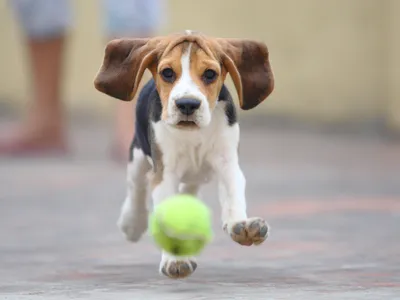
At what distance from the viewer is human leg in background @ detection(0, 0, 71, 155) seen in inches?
356

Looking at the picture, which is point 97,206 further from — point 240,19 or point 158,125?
point 240,19

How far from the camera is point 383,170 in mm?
8227

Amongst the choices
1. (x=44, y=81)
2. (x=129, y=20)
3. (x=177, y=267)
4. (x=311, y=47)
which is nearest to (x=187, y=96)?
(x=177, y=267)

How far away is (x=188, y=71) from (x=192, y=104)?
0.44ft

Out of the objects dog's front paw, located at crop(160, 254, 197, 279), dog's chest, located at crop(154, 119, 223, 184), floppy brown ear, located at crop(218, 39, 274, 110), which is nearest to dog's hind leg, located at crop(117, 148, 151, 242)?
dog's chest, located at crop(154, 119, 223, 184)

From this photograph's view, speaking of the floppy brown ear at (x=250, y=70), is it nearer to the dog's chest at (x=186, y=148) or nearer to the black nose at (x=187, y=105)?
the dog's chest at (x=186, y=148)

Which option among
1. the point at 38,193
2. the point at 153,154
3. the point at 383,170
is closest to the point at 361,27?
the point at 383,170

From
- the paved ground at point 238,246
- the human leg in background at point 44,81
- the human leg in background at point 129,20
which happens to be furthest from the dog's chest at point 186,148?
the human leg in background at point 44,81

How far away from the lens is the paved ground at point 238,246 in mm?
4324

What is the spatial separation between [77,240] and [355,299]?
6.35ft

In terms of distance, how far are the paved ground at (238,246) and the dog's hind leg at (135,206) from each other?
0.40 feet

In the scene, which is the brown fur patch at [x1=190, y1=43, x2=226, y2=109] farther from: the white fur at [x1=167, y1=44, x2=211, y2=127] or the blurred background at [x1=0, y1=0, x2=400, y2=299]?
the blurred background at [x1=0, y1=0, x2=400, y2=299]

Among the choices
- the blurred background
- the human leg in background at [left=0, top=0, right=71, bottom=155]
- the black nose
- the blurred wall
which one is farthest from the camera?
the blurred wall

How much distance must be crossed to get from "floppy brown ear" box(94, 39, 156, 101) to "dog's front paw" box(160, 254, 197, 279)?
621 millimetres
